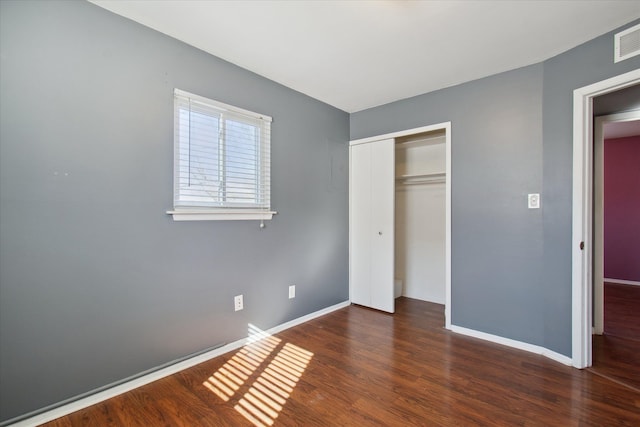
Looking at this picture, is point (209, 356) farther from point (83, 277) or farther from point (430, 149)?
point (430, 149)

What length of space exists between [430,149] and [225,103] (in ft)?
8.55

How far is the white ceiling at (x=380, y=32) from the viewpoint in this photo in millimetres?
1796

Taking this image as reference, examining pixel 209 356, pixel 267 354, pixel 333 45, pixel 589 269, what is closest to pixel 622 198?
pixel 589 269

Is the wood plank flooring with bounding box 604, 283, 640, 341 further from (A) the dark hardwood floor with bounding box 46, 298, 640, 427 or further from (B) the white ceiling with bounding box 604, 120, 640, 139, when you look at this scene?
Answer: (B) the white ceiling with bounding box 604, 120, 640, 139

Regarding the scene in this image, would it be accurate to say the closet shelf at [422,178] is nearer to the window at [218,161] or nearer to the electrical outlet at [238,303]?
the window at [218,161]

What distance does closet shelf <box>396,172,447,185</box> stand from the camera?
359cm

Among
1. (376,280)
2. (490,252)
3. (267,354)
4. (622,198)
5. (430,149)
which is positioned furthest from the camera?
(622,198)

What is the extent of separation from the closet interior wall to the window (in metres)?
1.91

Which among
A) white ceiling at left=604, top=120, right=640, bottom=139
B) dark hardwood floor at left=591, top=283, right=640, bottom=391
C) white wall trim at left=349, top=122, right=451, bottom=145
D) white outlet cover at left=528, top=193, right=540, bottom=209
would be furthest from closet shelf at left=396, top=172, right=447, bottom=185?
white ceiling at left=604, top=120, right=640, bottom=139

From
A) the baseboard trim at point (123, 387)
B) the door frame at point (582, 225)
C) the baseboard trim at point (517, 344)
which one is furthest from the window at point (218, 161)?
the door frame at point (582, 225)

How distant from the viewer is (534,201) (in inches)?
96.8

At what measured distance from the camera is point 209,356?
229 cm

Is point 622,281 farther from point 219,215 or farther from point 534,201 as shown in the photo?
point 219,215

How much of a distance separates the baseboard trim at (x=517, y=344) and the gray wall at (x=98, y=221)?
2008 millimetres
